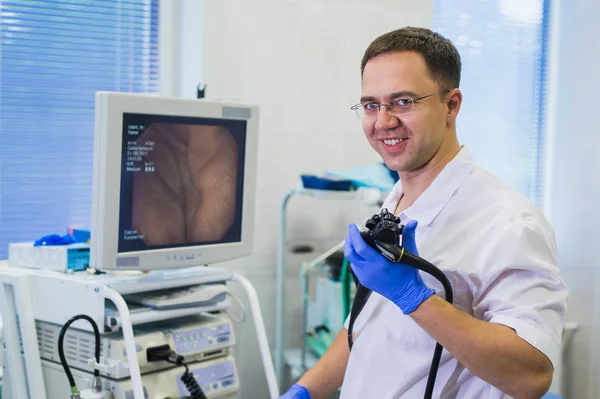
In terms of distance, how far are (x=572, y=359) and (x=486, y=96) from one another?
1278 mm

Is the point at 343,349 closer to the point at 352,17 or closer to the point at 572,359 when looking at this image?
the point at 352,17

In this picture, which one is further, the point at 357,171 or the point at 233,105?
the point at 357,171

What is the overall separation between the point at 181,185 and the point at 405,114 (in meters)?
0.82

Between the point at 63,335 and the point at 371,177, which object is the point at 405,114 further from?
the point at 371,177

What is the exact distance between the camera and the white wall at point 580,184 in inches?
121

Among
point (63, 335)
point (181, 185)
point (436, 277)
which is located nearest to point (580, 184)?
point (181, 185)

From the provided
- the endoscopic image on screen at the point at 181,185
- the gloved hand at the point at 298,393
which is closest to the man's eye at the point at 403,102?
the gloved hand at the point at 298,393

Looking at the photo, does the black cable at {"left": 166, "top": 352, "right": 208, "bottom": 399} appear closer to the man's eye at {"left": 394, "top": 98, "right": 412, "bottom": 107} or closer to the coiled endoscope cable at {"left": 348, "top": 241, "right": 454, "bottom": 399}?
the coiled endoscope cable at {"left": 348, "top": 241, "right": 454, "bottom": 399}

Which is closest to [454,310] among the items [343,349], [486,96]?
[343,349]

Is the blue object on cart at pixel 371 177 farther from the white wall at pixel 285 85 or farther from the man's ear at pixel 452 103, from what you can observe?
the man's ear at pixel 452 103

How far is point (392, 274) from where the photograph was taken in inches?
48.7

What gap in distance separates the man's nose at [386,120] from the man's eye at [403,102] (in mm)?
24

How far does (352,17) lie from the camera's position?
2.97 m

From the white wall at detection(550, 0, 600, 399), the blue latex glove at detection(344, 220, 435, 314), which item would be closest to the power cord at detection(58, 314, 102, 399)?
the blue latex glove at detection(344, 220, 435, 314)
